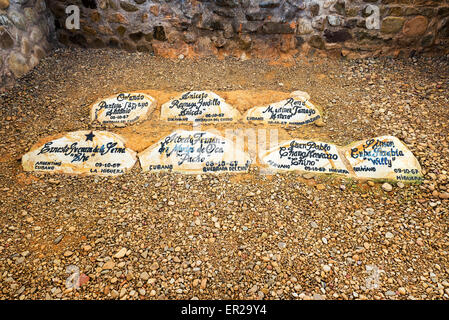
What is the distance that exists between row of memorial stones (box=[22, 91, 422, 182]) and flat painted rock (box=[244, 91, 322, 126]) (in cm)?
38

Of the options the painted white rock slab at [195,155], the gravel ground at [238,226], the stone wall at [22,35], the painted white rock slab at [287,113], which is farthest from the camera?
the stone wall at [22,35]

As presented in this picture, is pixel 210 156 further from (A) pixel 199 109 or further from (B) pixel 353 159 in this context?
(B) pixel 353 159

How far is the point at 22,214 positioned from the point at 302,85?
120 inches

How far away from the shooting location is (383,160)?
2.45 meters

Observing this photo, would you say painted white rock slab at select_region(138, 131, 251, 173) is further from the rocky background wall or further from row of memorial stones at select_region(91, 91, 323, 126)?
the rocky background wall

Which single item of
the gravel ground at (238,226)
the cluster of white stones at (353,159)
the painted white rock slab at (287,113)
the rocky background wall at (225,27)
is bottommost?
the gravel ground at (238,226)

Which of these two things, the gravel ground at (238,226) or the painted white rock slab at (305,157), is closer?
the gravel ground at (238,226)

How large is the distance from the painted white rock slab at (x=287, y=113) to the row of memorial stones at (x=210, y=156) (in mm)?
377

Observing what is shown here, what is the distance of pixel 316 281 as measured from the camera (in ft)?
5.82

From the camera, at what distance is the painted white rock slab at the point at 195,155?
8.24 feet

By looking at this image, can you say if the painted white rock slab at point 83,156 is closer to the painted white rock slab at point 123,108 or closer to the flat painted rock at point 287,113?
the painted white rock slab at point 123,108

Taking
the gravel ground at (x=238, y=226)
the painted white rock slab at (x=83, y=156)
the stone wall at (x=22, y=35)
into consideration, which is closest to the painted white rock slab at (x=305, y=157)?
the gravel ground at (x=238, y=226)

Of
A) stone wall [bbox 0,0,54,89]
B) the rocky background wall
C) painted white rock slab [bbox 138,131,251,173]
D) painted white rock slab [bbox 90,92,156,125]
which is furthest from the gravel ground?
the rocky background wall

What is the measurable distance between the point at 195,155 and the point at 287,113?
1.11 metres
